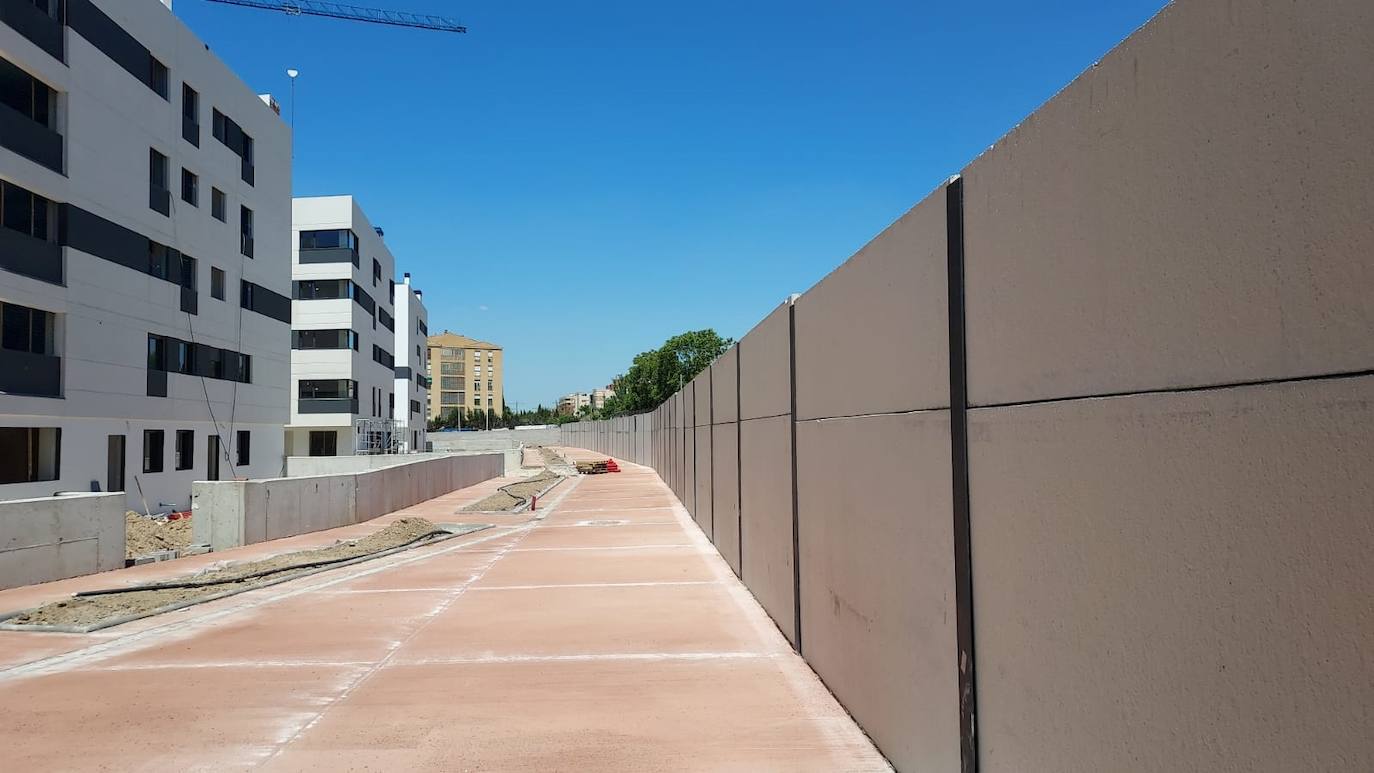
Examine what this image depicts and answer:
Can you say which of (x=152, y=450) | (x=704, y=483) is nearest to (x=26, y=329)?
(x=152, y=450)

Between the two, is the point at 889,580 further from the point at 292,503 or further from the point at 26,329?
the point at 26,329

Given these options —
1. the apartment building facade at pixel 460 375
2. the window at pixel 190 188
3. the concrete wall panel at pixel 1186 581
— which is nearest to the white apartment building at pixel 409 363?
the window at pixel 190 188

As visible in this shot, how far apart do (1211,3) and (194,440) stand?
120ft

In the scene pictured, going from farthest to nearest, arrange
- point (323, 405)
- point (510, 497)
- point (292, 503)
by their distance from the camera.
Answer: point (323, 405) < point (510, 497) < point (292, 503)

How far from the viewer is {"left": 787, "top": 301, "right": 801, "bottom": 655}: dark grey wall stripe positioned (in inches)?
316

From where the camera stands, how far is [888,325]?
203 inches

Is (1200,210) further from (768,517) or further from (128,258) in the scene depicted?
(128,258)

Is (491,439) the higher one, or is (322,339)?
(322,339)

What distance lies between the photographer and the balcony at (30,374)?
22852 millimetres

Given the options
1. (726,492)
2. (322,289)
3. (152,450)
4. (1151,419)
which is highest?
(322,289)

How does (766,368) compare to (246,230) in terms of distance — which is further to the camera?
(246,230)

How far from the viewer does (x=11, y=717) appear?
6652 millimetres

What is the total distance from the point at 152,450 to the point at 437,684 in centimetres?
2796

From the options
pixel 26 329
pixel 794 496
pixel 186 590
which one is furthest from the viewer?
pixel 26 329
